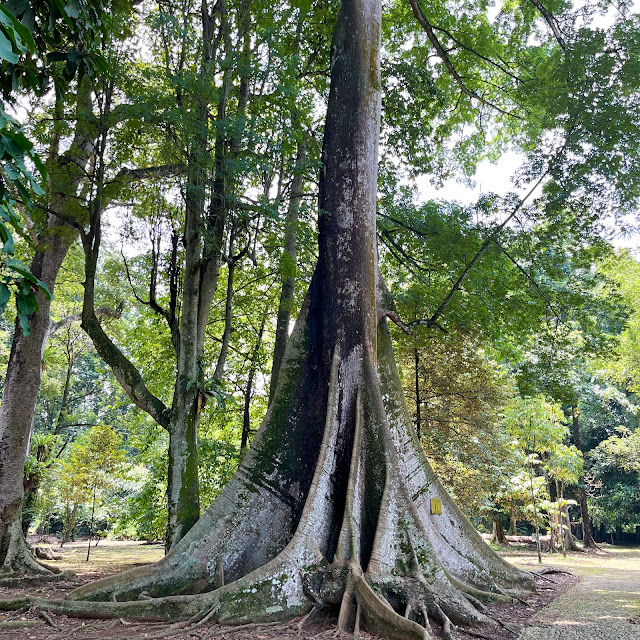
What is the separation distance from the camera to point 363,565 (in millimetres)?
4582

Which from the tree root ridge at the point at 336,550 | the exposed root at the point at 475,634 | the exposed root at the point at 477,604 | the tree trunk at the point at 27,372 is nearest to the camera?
the exposed root at the point at 475,634

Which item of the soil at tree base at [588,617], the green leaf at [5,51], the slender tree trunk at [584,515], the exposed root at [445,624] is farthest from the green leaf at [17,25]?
the slender tree trunk at [584,515]

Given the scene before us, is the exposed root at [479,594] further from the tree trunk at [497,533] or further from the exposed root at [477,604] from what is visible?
the tree trunk at [497,533]

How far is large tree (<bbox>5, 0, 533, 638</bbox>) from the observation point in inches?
168

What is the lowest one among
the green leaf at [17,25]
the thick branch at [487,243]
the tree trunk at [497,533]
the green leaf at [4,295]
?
the tree trunk at [497,533]

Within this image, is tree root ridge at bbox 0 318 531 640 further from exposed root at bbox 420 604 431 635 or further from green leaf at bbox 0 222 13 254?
green leaf at bbox 0 222 13 254

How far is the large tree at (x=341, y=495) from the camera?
4.26 m

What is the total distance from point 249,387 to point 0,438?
553 centimetres

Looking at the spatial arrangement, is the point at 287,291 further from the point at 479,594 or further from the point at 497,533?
the point at 497,533

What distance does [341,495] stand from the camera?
5.12 meters

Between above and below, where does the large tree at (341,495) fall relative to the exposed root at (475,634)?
above

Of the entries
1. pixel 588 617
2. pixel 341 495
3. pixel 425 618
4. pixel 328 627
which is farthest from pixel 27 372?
pixel 588 617

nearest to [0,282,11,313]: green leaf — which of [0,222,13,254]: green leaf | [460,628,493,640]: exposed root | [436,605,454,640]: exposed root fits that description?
[0,222,13,254]: green leaf

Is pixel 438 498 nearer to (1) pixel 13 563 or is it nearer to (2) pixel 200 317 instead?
(2) pixel 200 317
